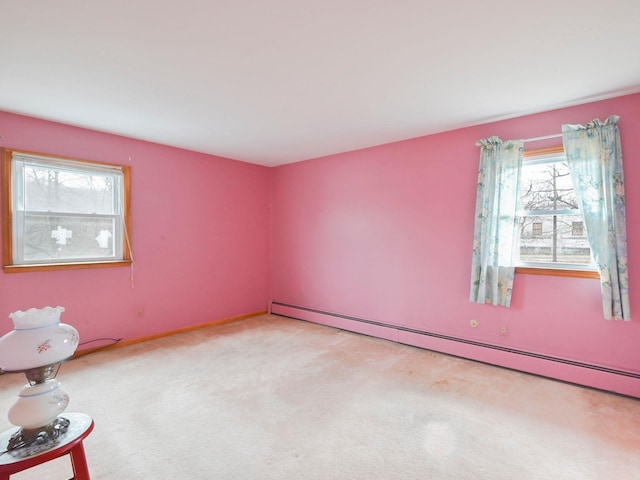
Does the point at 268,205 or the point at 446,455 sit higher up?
the point at 268,205

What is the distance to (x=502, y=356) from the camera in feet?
10.1

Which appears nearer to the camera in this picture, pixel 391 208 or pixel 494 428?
pixel 494 428

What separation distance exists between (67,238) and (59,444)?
272cm

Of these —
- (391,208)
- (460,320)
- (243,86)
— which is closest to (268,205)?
(391,208)

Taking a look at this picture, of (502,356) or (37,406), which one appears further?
(502,356)

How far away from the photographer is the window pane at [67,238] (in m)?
3.15

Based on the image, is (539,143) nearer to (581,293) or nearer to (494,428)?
(581,293)

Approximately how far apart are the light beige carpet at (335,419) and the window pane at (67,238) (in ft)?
3.53

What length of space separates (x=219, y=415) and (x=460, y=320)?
2.49 meters

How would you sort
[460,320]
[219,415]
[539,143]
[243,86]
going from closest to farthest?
1. [219,415]
2. [243,86]
3. [539,143]
4. [460,320]

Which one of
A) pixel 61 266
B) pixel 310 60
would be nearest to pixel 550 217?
pixel 310 60

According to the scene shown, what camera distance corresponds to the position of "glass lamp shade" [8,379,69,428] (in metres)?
1.30

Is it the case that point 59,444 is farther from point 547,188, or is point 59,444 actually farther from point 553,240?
point 547,188

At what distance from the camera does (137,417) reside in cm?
222
